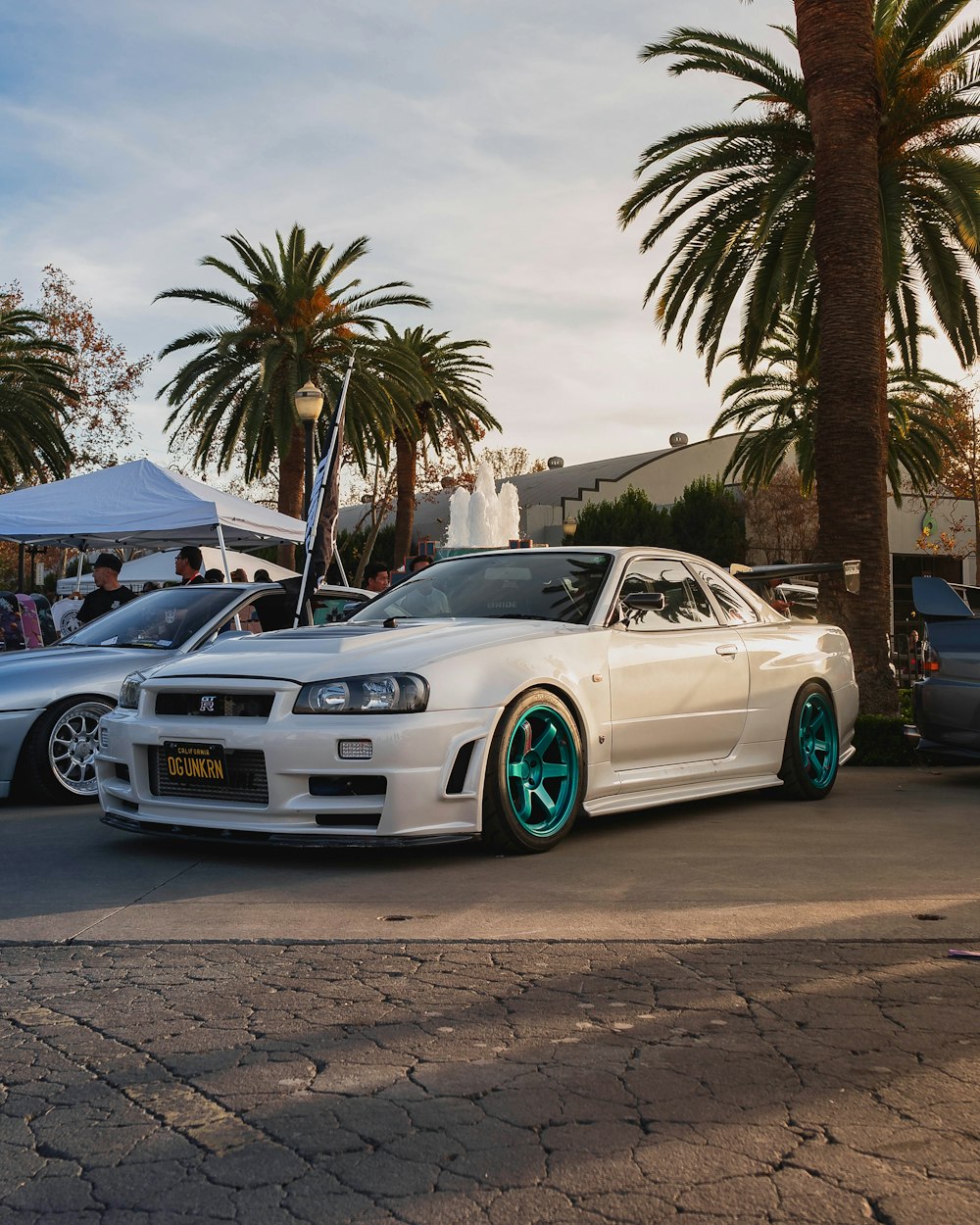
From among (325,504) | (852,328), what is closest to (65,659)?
(325,504)

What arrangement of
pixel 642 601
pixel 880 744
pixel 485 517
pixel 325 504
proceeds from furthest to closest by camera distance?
pixel 485 517 → pixel 325 504 → pixel 880 744 → pixel 642 601

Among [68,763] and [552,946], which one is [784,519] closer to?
[68,763]

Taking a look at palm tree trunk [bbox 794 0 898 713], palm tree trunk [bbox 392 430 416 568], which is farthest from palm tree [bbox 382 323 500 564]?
palm tree trunk [bbox 794 0 898 713]

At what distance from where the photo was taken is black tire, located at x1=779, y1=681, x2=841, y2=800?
8305 mm

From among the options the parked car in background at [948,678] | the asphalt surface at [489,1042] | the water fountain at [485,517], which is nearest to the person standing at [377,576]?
the parked car in background at [948,678]

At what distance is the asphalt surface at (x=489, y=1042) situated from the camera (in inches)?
105

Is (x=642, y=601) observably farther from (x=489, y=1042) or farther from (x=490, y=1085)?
Result: (x=490, y=1085)

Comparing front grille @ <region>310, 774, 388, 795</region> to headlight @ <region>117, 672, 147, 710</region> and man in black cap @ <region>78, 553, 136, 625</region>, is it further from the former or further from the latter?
man in black cap @ <region>78, 553, 136, 625</region>

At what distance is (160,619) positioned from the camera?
9.48 meters

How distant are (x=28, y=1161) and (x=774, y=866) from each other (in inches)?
157

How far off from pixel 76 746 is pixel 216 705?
9.05ft

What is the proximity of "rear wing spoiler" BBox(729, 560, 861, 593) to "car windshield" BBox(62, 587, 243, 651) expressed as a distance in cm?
349

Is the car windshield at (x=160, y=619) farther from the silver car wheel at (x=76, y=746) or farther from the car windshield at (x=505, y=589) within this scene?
the car windshield at (x=505, y=589)

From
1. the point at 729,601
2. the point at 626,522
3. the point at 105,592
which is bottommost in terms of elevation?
the point at 729,601
